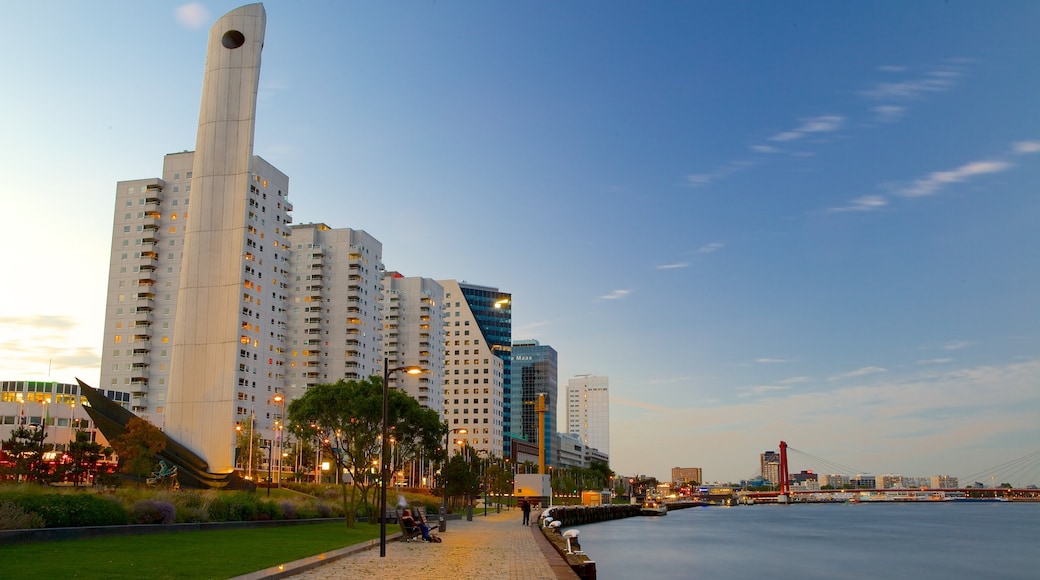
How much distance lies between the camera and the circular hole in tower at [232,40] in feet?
312

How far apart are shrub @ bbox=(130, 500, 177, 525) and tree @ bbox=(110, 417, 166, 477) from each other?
47222mm

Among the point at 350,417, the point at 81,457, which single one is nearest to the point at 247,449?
the point at 81,457

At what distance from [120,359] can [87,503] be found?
403 ft

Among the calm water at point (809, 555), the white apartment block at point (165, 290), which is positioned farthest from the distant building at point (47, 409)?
the calm water at point (809, 555)

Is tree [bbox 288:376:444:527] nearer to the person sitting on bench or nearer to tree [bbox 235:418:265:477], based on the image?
the person sitting on bench

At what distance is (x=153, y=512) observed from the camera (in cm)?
3319

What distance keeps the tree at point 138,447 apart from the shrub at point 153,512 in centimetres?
4722

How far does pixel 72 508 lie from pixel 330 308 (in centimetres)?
14351

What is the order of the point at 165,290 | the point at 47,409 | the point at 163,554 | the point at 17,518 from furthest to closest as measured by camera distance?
the point at 165,290 < the point at 47,409 < the point at 17,518 < the point at 163,554

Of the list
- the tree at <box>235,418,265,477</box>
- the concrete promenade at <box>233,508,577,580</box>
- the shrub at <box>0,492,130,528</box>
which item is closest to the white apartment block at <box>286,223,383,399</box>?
the tree at <box>235,418,265,477</box>

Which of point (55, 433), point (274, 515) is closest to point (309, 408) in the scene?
point (274, 515)

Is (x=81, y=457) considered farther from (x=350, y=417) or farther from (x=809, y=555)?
(x=809, y=555)

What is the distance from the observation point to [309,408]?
47.4m

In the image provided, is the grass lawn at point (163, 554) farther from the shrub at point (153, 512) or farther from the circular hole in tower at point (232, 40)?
the circular hole in tower at point (232, 40)
